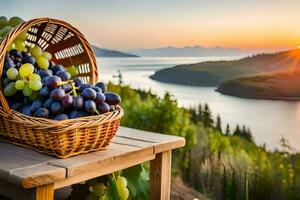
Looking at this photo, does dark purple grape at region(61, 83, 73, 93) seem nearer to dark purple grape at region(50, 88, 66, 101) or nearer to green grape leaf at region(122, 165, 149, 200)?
dark purple grape at region(50, 88, 66, 101)

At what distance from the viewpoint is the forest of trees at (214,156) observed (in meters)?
2.34

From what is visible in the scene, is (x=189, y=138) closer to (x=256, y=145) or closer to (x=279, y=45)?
(x=256, y=145)

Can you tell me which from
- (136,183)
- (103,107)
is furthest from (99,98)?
(136,183)

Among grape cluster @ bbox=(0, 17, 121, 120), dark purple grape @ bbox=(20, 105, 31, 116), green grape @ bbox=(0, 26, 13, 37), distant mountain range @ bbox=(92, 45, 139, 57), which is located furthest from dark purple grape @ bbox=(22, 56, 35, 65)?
distant mountain range @ bbox=(92, 45, 139, 57)

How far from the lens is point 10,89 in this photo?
5.04 feet

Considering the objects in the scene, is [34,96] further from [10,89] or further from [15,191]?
[15,191]

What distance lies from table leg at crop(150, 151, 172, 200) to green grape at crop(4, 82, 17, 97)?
547 millimetres

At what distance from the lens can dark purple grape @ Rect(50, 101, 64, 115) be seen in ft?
4.66

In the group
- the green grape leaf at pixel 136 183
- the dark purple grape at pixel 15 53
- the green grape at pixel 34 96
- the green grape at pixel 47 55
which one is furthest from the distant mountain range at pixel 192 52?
the green grape at pixel 34 96

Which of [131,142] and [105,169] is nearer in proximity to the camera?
[105,169]

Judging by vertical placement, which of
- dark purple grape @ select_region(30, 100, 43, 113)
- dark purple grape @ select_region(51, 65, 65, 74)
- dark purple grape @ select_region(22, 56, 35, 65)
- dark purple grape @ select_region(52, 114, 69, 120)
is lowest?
dark purple grape @ select_region(52, 114, 69, 120)

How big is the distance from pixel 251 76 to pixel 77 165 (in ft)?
4.58

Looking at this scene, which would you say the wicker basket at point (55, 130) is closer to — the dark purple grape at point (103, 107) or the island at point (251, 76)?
the dark purple grape at point (103, 107)

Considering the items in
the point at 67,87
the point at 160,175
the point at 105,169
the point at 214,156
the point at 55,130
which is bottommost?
the point at 214,156
